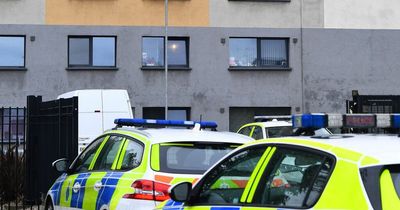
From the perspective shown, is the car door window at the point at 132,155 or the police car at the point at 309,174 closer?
the police car at the point at 309,174

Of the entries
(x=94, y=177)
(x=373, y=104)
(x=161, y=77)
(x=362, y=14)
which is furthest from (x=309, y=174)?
(x=362, y=14)

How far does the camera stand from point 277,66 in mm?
23391

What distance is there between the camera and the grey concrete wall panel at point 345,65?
23391 millimetres

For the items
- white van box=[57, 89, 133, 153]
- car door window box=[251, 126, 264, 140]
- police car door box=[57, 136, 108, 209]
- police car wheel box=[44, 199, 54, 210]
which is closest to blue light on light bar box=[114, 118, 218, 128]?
police car door box=[57, 136, 108, 209]

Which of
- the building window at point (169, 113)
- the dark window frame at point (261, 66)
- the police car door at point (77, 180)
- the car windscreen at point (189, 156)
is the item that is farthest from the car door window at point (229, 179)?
the dark window frame at point (261, 66)

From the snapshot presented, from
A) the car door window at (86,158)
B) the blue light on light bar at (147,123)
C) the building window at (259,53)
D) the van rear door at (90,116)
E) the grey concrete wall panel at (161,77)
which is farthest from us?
the building window at (259,53)

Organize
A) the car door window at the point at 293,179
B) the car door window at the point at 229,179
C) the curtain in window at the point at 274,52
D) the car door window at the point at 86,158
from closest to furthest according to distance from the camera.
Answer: the car door window at the point at 293,179 → the car door window at the point at 229,179 → the car door window at the point at 86,158 → the curtain in window at the point at 274,52

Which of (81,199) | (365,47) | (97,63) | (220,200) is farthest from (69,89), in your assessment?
(220,200)

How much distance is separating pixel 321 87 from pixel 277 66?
203 centimetres

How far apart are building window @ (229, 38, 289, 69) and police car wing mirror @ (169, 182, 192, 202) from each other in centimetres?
1888

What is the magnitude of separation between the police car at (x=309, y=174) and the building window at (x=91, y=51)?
1842cm

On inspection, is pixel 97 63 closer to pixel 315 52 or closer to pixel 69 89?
pixel 69 89

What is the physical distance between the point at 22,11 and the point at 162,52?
574 centimetres

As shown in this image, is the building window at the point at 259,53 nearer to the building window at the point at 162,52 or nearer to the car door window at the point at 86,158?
the building window at the point at 162,52
